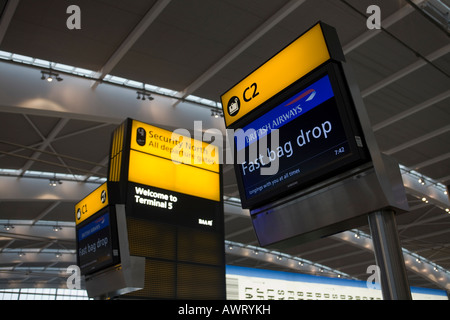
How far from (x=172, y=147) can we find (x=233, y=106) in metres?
4.71

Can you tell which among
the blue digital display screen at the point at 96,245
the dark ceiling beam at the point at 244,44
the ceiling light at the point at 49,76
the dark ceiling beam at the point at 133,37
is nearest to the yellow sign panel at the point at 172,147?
the blue digital display screen at the point at 96,245

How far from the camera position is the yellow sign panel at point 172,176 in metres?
7.75

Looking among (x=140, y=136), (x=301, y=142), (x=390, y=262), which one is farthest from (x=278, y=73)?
(x=140, y=136)

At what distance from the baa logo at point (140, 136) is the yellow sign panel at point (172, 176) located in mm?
229

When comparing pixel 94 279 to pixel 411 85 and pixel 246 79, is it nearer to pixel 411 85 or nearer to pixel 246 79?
pixel 246 79

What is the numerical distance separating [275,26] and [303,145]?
331 inches

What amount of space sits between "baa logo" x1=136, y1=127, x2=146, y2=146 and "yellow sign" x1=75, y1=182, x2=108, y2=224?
39.2 inches

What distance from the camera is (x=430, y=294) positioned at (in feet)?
52.7

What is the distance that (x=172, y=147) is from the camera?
8.55m

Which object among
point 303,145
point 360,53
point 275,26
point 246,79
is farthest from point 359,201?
point 360,53

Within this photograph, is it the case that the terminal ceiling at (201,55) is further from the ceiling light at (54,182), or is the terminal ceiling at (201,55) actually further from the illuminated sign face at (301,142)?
the illuminated sign face at (301,142)

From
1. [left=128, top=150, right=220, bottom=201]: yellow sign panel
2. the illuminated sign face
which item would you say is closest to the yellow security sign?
the illuminated sign face

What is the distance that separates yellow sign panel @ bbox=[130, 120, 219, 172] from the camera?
319 inches

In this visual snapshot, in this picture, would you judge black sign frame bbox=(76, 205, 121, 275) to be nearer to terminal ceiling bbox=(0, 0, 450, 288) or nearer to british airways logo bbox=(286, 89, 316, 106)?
british airways logo bbox=(286, 89, 316, 106)
